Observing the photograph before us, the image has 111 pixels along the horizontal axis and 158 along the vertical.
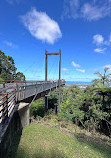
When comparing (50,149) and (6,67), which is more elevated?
(6,67)

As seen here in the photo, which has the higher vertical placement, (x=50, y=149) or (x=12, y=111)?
(x=12, y=111)

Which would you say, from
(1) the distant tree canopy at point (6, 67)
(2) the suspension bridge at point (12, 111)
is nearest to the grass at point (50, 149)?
(2) the suspension bridge at point (12, 111)

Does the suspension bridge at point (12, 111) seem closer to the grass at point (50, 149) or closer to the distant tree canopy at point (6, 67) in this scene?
the grass at point (50, 149)

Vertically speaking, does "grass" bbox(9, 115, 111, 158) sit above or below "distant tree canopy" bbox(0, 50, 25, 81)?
below

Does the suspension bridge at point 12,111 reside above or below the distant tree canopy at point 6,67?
below

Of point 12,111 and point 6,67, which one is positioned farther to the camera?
point 6,67

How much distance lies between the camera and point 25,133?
3926 mm

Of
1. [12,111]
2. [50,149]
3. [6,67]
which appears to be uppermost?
[6,67]

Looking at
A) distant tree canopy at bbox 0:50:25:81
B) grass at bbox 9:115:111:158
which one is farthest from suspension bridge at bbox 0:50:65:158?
distant tree canopy at bbox 0:50:25:81

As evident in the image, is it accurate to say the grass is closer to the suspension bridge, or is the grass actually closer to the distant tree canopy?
the suspension bridge

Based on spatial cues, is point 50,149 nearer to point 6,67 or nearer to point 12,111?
point 12,111

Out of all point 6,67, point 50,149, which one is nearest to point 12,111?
point 50,149

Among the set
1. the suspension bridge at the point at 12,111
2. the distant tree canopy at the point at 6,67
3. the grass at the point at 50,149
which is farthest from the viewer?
the distant tree canopy at the point at 6,67

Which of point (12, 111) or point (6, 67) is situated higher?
point (6, 67)
